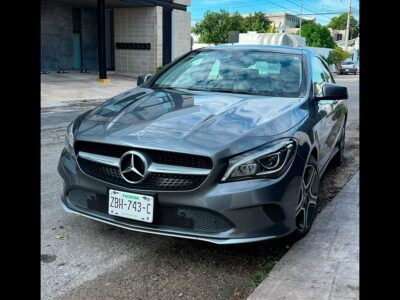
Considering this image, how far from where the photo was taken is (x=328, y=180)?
5473 mm

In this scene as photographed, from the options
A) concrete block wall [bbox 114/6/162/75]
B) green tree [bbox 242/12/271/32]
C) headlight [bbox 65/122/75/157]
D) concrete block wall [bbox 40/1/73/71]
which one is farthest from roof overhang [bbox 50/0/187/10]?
green tree [bbox 242/12/271/32]

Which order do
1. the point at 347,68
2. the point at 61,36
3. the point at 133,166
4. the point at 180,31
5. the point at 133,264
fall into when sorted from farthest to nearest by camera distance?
the point at 347,68
the point at 180,31
the point at 61,36
the point at 133,264
the point at 133,166

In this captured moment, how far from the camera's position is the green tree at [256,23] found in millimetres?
72312

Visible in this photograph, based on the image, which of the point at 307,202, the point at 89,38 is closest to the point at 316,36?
the point at 89,38

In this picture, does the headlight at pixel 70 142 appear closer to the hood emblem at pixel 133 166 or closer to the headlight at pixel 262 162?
the hood emblem at pixel 133 166

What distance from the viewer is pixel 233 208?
282 centimetres

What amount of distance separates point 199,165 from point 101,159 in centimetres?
72

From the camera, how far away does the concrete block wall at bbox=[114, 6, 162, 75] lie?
23078 mm

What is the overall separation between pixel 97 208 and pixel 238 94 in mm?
1574

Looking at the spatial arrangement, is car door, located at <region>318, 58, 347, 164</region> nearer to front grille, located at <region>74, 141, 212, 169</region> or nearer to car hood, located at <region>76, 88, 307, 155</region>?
car hood, located at <region>76, 88, 307, 155</region>

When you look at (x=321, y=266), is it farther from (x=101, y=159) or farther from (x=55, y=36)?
(x=55, y=36)

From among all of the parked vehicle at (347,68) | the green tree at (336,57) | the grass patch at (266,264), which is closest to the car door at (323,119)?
the grass patch at (266,264)

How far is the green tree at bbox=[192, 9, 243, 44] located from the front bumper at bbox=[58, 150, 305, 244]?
2251 inches
